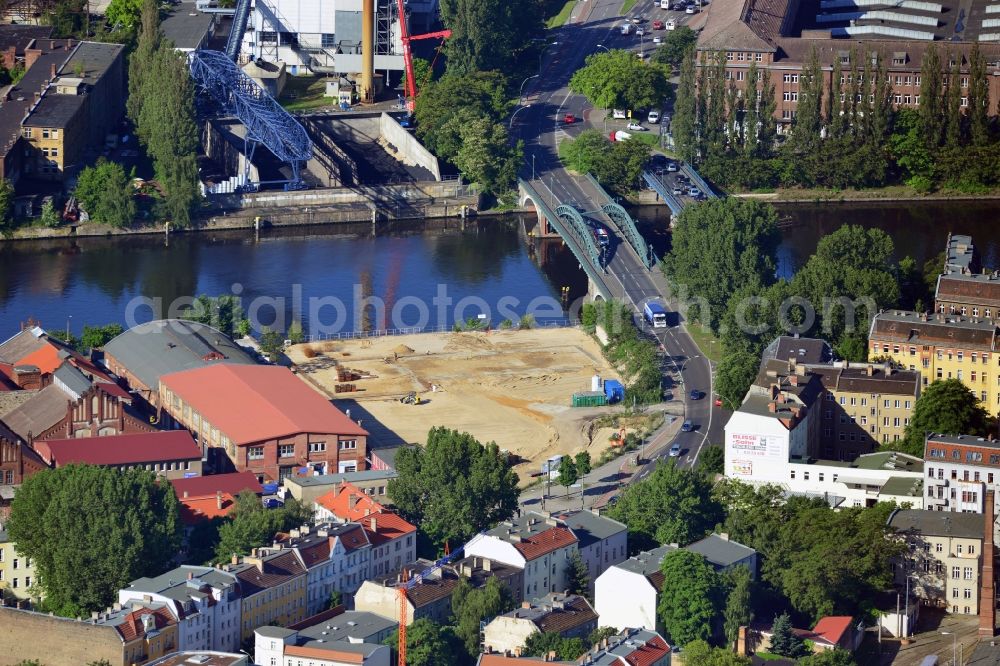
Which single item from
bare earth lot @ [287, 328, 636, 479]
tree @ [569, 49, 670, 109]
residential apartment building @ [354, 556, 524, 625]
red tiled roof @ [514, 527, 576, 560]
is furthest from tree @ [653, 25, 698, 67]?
residential apartment building @ [354, 556, 524, 625]

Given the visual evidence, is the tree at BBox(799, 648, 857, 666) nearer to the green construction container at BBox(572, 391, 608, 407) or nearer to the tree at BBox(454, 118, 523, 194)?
the green construction container at BBox(572, 391, 608, 407)

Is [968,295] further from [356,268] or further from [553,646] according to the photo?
[553,646]

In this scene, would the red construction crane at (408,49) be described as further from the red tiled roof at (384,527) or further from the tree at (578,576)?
the tree at (578,576)

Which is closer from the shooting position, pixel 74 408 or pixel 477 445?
pixel 477 445

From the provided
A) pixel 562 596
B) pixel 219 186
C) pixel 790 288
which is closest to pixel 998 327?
pixel 790 288

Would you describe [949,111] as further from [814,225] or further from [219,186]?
[219,186]

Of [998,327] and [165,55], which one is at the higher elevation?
[165,55]

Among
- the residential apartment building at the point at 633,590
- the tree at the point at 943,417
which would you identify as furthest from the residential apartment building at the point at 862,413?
the residential apartment building at the point at 633,590

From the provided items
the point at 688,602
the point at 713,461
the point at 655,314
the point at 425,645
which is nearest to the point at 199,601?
the point at 425,645
